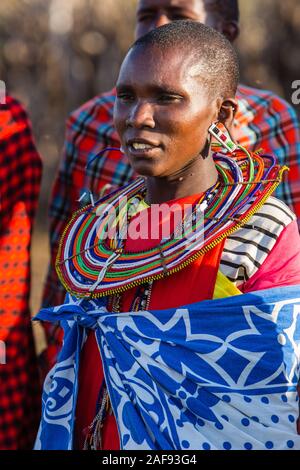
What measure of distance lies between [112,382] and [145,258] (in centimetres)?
41

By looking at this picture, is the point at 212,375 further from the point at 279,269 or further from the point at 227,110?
the point at 227,110

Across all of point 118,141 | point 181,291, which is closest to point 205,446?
point 181,291

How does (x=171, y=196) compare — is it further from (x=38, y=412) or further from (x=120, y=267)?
(x=38, y=412)

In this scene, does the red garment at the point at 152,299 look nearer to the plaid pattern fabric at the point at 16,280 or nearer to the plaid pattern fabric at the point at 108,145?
the plaid pattern fabric at the point at 16,280

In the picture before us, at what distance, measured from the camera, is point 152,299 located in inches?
108

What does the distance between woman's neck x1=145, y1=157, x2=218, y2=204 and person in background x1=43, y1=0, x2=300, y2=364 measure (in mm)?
1396

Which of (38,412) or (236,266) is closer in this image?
(236,266)

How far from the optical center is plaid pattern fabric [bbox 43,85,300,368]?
14.3 feet

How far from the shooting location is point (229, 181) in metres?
2.87

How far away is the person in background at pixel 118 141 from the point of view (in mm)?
4242

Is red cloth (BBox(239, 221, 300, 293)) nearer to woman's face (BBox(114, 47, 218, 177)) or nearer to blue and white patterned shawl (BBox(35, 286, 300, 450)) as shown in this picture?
blue and white patterned shawl (BBox(35, 286, 300, 450))

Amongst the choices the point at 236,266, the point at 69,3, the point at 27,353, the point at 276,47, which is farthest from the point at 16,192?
the point at 276,47

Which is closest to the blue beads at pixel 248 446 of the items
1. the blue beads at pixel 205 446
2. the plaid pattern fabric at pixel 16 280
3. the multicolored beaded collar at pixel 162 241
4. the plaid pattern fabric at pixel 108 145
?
the blue beads at pixel 205 446
